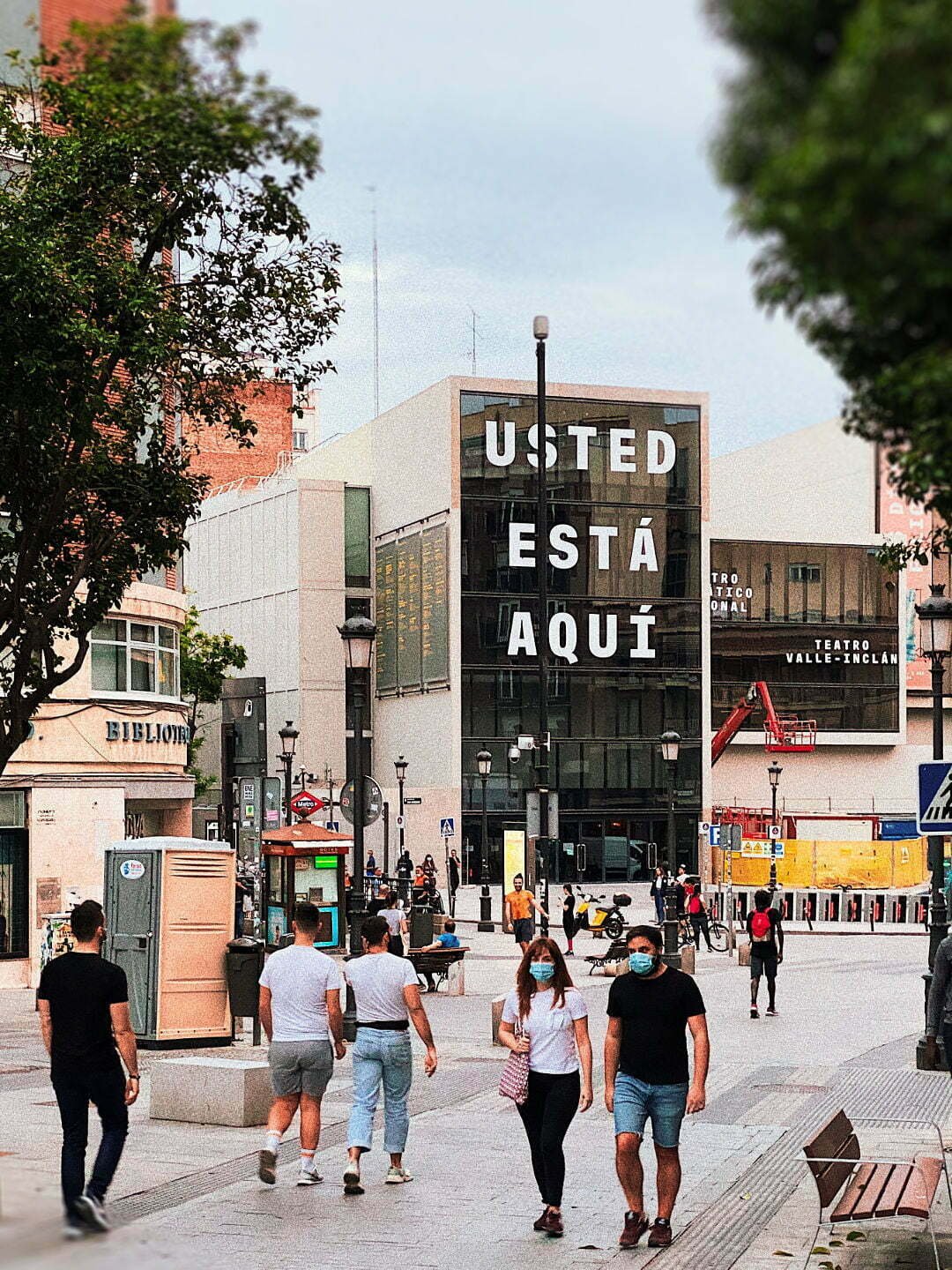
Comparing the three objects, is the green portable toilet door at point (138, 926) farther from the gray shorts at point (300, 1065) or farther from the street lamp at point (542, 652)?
the street lamp at point (542, 652)

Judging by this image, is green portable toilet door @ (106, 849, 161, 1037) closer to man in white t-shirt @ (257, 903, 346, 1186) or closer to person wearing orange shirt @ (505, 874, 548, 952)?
man in white t-shirt @ (257, 903, 346, 1186)

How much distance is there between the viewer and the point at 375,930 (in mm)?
11836

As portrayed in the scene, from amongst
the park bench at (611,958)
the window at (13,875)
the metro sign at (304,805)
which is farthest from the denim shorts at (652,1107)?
the metro sign at (304,805)

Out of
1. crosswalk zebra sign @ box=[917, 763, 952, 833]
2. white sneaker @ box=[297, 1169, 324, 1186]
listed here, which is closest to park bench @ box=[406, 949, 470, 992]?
crosswalk zebra sign @ box=[917, 763, 952, 833]

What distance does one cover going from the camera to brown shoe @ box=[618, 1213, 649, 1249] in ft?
33.4

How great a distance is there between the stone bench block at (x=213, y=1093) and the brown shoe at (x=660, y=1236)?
5077mm

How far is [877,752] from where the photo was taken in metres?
81.8

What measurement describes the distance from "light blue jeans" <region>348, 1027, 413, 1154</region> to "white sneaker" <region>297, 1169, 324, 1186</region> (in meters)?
0.43

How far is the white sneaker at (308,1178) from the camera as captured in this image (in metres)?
11.9

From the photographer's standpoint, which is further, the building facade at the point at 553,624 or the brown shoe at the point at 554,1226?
the building facade at the point at 553,624

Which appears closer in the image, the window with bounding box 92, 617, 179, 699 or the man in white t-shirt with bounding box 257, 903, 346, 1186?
the man in white t-shirt with bounding box 257, 903, 346, 1186

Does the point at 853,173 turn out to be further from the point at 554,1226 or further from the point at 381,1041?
the point at 381,1041

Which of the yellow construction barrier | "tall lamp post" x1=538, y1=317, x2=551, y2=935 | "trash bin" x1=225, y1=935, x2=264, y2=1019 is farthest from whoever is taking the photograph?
the yellow construction barrier

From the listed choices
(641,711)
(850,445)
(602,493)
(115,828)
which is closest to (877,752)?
(641,711)
